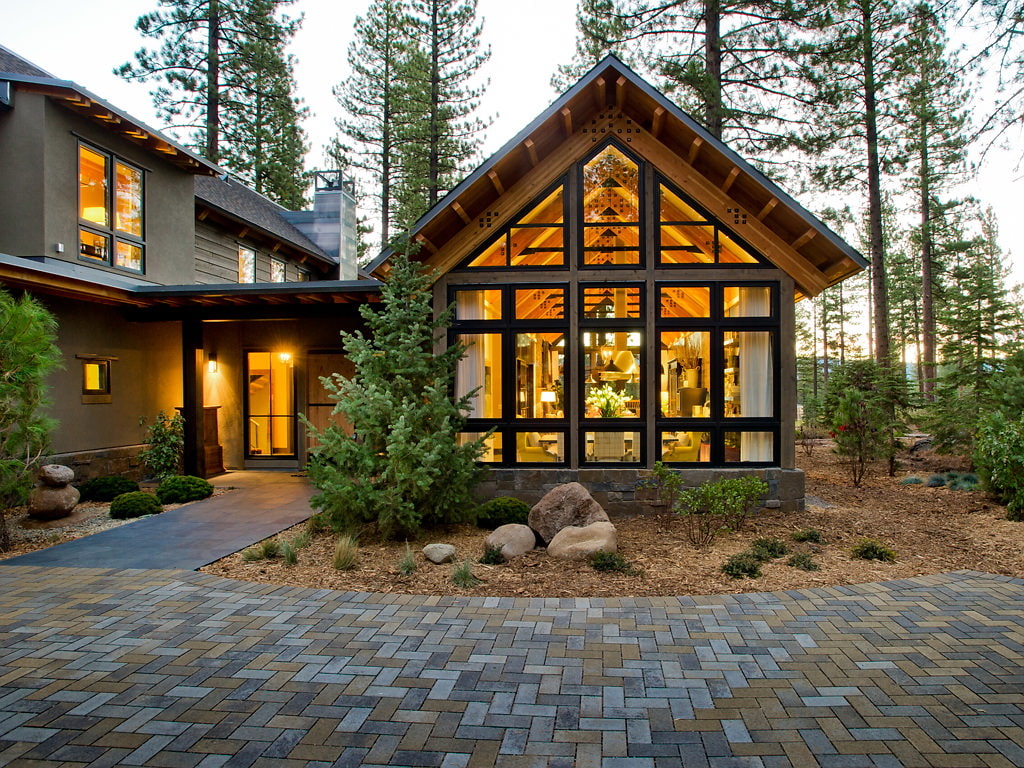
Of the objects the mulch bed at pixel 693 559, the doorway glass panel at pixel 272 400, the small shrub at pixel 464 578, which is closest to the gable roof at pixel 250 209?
the doorway glass panel at pixel 272 400

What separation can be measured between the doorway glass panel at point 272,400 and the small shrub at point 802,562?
9.47 metres

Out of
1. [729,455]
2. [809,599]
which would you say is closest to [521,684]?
[809,599]

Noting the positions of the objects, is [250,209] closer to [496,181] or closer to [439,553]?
[496,181]

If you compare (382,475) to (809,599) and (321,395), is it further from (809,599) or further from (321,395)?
(321,395)

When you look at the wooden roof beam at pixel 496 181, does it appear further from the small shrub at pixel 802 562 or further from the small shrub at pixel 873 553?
the small shrub at pixel 873 553

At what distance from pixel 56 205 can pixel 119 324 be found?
Result: 2025 millimetres

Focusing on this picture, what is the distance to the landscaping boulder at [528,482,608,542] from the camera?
652 centimetres

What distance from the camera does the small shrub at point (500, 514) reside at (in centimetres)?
725

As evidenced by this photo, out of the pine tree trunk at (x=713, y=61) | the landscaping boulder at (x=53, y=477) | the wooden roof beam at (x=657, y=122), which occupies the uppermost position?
the pine tree trunk at (x=713, y=61)

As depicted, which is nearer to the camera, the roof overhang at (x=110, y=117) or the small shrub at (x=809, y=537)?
the small shrub at (x=809, y=537)

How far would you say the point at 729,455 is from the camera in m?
8.30

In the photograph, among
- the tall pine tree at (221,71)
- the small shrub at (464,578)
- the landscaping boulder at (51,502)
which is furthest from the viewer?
the tall pine tree at (221,71)

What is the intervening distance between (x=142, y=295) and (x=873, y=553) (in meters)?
10.3

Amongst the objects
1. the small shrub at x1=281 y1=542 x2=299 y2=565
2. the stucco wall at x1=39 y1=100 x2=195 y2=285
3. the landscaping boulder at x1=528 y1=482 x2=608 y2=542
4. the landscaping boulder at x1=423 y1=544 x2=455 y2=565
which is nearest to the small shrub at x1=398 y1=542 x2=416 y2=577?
the landscaping boulder at x1=423 y1=544 x2=455 y2=565
